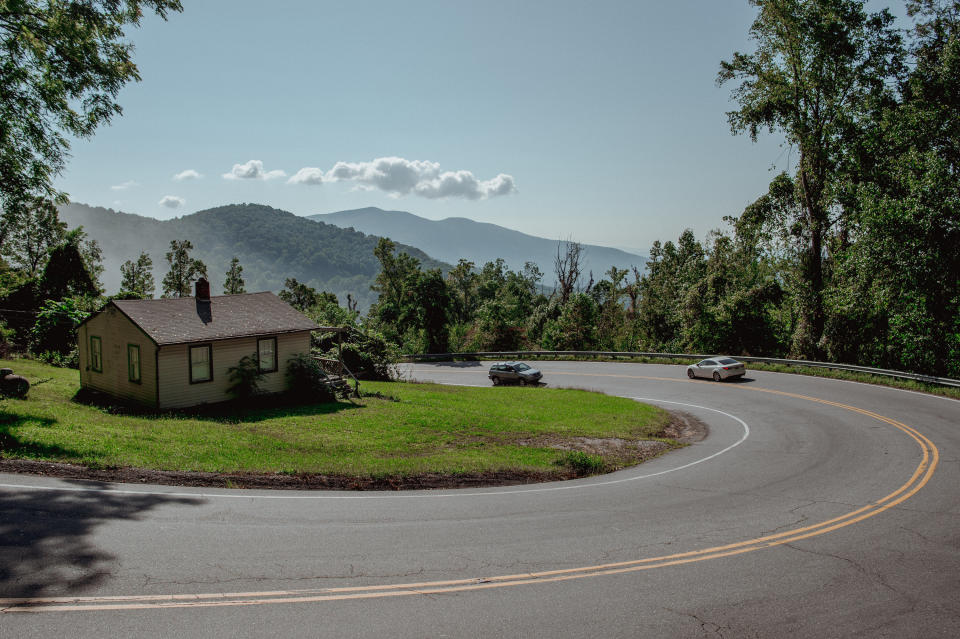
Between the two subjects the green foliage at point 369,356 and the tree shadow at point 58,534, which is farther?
the green foliage at point 369,356

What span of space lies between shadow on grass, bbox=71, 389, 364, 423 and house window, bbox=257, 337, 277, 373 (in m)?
1.33

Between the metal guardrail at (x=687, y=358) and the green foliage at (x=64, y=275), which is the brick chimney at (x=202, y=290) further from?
the metal guardrail at (x=687, y=358)

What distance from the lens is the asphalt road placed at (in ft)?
19.9

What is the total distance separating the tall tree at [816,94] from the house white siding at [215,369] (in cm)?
3223

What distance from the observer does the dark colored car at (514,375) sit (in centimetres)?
3628

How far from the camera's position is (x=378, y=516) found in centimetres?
973

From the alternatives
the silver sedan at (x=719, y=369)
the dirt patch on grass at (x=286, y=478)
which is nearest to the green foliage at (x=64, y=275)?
the dirt patch on grass at (x=286, y=478)

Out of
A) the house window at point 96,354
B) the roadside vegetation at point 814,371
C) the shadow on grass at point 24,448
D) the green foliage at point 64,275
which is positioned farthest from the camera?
the green foliage at point 64,275

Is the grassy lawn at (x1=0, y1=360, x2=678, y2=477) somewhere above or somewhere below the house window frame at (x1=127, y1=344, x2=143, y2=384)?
below

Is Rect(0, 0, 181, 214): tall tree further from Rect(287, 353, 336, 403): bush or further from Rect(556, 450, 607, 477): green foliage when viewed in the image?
Rect(556, 450, 607, 477): green foliage

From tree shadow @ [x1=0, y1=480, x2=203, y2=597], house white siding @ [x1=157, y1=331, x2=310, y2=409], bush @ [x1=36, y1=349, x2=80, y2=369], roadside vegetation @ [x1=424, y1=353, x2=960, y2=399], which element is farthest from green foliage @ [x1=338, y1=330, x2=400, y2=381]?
tree shadow @ [x1=0, y1=480, x2=203, y2=597]

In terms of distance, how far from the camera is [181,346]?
20.7 m

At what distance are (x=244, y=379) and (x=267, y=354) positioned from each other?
1.65m

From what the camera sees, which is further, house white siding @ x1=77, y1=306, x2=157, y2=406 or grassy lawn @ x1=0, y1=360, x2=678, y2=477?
house white siding @ x1=77, y1=306, x2=157, y2=406
